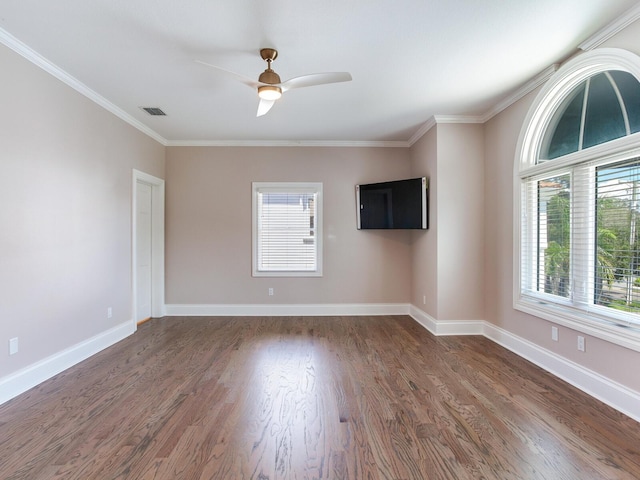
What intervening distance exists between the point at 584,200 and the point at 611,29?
4.20ft

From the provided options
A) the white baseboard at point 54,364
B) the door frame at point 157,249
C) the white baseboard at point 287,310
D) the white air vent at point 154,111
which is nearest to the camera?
the white baseboard at point 54,364

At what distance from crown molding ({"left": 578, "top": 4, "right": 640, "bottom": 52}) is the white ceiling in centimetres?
6

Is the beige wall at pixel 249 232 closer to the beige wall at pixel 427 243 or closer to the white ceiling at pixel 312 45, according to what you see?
the beige wall at pixel 427 243

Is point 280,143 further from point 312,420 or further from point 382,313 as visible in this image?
point 312,420

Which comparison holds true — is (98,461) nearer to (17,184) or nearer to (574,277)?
(17,184)

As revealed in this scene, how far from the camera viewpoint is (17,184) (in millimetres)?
2375

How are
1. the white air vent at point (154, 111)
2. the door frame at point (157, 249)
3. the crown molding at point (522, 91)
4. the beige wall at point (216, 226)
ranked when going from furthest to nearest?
the door frame at point (157, 249)
the white air vent at point (154, 111)
the crown molding at point (522, 91)
the beige wall at point (216, 226)

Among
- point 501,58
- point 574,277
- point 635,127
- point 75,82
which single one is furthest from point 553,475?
point 75,82

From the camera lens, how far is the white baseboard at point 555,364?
210cm

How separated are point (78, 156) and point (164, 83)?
117 cm

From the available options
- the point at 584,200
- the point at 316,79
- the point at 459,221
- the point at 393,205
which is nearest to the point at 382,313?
the point at 393,205

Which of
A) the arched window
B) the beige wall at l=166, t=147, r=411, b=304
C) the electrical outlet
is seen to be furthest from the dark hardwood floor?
the beige wall at l=166, t=147, r=411, b=304

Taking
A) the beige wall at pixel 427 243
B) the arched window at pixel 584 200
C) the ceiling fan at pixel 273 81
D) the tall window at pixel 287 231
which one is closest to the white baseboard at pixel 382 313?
the beige wall at pixel 427 243

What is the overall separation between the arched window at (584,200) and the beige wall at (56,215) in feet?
15.2
